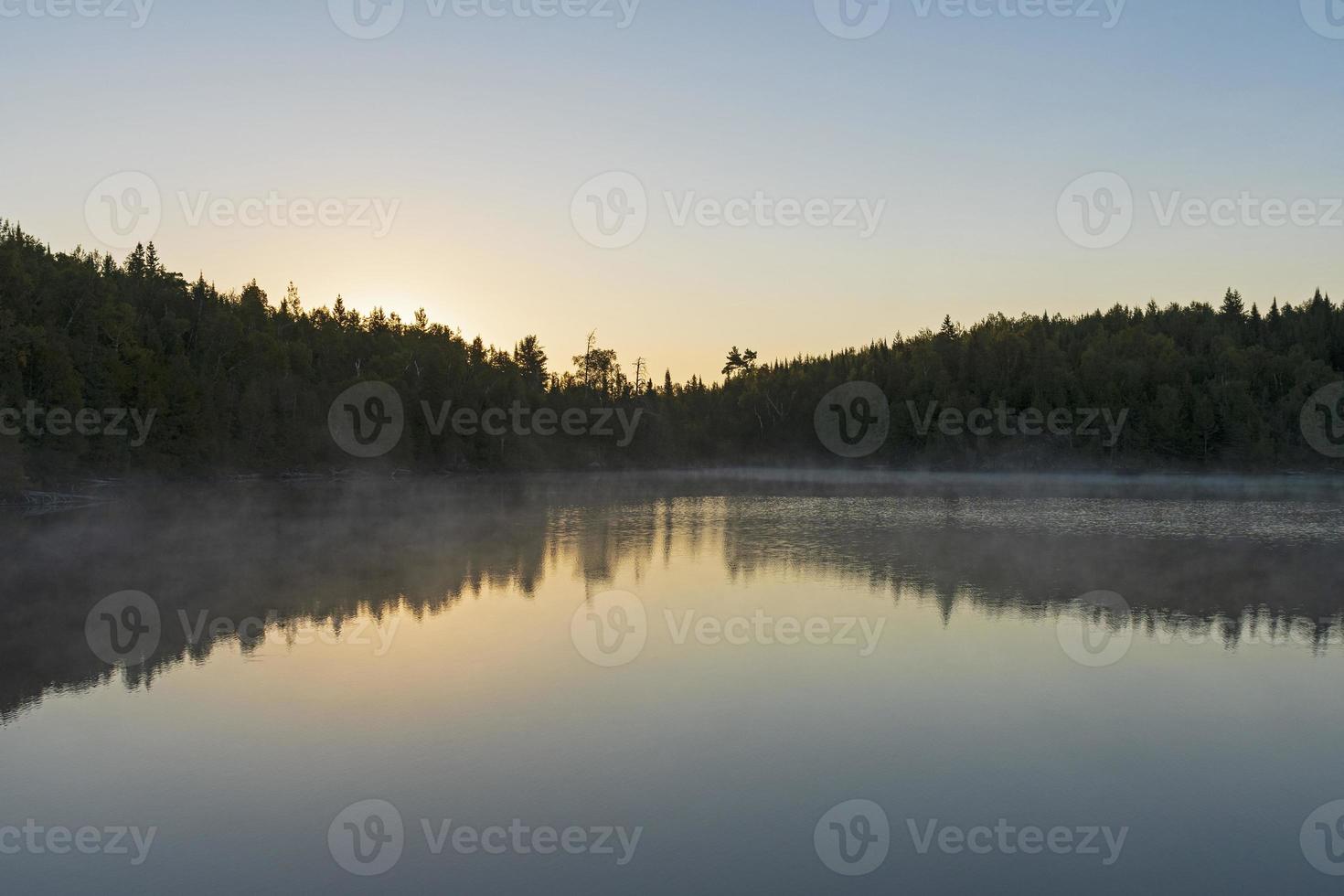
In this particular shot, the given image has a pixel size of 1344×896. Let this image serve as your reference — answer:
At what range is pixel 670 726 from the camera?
1295 centimetres

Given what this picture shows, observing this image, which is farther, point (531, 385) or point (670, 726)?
point (531, 385)

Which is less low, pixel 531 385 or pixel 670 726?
pixel 531 385

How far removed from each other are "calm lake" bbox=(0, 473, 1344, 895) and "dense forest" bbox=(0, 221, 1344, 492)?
45.2m

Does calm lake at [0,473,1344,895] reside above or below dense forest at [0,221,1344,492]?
below

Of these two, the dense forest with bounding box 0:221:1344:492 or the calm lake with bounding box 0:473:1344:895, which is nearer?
the calm lake with bounding box 0:473:1344:895

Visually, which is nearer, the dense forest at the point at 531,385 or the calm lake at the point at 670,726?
the calm lake at the point at 670,726

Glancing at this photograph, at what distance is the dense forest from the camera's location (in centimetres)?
7956

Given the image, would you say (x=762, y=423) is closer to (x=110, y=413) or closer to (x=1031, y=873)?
(x=110, y=413)

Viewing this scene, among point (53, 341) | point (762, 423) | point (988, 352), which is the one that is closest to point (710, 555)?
point (53, 341)

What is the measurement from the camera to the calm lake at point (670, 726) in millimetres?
8805

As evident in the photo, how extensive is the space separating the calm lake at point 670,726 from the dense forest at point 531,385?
148 feet

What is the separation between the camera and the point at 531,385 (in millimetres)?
152375

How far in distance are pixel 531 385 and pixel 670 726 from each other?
142 meters

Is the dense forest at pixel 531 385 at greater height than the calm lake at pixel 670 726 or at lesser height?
greater
